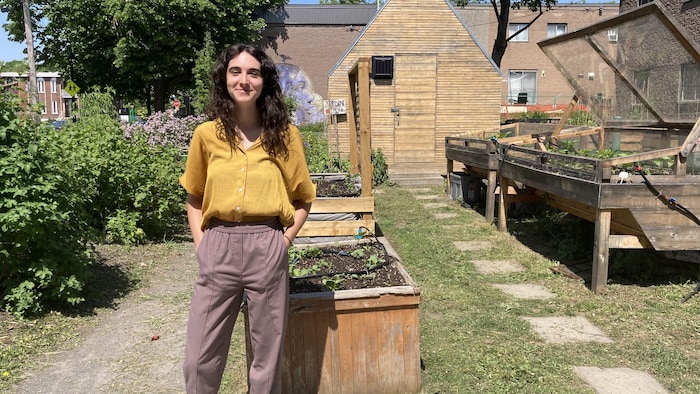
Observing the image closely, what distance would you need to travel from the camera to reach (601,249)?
18.5 feet

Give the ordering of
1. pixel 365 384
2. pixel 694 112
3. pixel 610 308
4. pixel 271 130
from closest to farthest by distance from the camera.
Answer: pixel 271 130 → pixel 365 384 → pixel 610 308 → pixel 694 112

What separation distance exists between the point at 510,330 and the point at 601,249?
154 cm

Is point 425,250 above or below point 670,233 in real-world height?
below

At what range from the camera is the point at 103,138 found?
7.16m

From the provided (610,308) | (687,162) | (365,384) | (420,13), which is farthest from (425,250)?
(420,13)

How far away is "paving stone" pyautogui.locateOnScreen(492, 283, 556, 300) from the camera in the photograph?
580 cm

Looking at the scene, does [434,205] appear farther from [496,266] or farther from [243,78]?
[243,78]

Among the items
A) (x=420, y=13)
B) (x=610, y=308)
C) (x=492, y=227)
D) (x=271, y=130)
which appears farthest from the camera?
(x=420, y=13)

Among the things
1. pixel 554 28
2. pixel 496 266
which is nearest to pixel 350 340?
pixel 496 266

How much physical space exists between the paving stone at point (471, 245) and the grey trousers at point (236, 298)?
18.0 ft

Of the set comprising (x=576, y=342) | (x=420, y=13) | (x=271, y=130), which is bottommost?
(x=576, y=342)

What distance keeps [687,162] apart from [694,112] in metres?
1.57

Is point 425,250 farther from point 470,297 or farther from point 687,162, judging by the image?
point 687,162

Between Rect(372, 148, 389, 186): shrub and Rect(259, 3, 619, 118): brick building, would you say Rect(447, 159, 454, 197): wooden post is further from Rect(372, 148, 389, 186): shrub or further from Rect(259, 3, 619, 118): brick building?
Rect(259, 3, 619, 118): brick building
